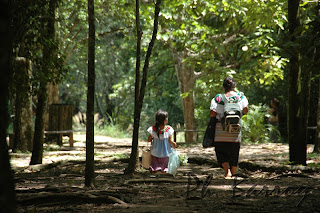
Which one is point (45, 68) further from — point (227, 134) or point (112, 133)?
point (112, 133)

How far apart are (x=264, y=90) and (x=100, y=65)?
1122cm

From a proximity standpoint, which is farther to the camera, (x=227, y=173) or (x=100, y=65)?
(x=100, y=65)

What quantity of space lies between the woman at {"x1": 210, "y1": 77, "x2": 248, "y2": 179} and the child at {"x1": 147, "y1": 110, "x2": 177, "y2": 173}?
1314mm

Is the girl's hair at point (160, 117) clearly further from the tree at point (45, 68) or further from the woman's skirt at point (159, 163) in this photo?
the tree at point (45, 68)

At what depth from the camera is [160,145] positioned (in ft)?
29.6

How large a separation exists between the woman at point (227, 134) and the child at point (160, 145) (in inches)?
51.7

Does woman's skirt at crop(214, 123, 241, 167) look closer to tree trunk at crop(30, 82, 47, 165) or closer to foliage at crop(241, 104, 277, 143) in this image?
tree trunk at crop(30, 82, 47, 165)

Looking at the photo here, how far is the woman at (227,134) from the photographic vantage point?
773cm

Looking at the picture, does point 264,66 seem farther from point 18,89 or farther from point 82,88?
point 82,88

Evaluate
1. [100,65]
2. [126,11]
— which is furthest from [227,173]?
[100,65]

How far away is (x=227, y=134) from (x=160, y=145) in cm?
174

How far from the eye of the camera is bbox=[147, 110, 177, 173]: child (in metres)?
8.95

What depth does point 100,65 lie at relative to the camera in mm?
29141

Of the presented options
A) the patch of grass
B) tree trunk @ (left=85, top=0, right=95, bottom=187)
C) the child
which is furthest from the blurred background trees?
the child
